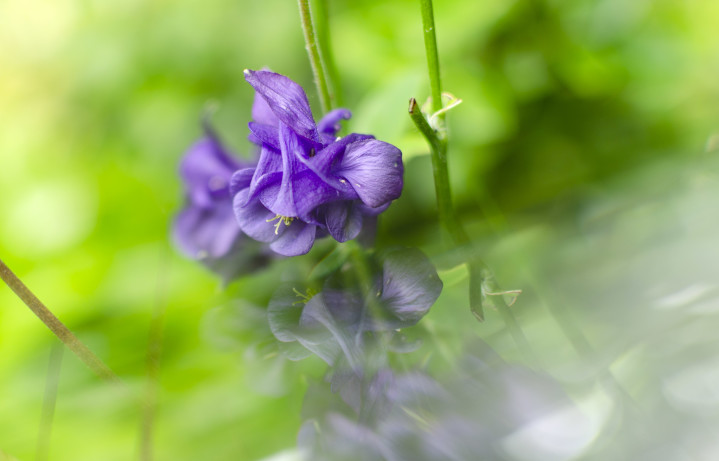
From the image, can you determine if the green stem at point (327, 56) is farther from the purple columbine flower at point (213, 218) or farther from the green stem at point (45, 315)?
the green stem at point (45, 315)

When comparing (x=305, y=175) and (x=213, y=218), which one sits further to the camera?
(x=213, y=218)

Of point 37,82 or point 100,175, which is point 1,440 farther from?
point 37,82

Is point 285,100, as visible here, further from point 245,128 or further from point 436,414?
point 245,128

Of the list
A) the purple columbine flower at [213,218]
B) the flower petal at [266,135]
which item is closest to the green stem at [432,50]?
the flower petal at [266,135]

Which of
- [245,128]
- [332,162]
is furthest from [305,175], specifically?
[245,128]

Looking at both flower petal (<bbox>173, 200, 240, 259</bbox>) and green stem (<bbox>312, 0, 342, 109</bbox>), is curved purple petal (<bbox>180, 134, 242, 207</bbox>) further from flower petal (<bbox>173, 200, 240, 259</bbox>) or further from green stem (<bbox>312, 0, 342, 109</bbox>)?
green stem (<bbox>312, 0, 342, 109</bbox>)

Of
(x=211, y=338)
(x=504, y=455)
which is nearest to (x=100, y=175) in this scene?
(x=211, y=338)

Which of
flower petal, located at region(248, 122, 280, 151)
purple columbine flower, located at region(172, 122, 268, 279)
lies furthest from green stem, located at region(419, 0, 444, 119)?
purple columbine flower, located at region(172, 122, 268, 279)
